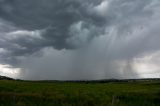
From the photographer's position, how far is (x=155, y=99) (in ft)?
167

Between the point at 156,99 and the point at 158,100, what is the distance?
1.06 metres

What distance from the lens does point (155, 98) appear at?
170 ft

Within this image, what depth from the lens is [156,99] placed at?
5091 centimetres

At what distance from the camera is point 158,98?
51812 mm

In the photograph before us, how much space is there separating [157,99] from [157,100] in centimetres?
110

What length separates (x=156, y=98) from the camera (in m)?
51.8

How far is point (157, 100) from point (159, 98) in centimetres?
212

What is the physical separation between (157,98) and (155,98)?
392 mm

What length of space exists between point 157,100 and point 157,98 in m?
2.05

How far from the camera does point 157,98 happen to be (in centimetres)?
5188

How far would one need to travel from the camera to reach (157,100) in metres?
49.9

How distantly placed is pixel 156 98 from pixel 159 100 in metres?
1.88

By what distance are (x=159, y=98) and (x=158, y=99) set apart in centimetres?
105

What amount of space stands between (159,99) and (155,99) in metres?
0.78
